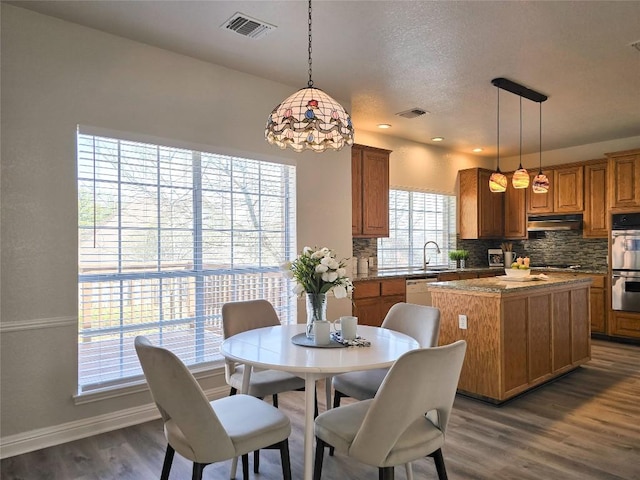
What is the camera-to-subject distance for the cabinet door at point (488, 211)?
673 cm

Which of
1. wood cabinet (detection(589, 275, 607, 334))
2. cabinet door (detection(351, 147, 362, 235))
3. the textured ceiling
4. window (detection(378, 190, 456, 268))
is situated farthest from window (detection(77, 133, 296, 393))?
wood cabinet (detection(589, 275, 607, 334))

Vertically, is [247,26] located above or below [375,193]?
above

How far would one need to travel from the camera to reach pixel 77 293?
2883 mm

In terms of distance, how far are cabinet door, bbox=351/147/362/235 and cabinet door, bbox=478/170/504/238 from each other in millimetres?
2609

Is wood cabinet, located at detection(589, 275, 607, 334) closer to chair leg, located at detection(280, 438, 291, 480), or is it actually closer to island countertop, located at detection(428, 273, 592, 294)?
island countertop, located at detection(428, 273, 592, 294)

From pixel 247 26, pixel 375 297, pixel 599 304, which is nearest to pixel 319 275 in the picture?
pixel 247 26

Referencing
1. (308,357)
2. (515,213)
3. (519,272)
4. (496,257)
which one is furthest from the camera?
(496,257)

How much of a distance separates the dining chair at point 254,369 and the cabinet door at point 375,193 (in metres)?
2.36

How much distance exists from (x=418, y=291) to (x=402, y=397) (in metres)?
3.81

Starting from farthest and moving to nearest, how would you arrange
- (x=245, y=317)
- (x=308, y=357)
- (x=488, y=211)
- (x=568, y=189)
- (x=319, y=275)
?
(x=488, y=211) < (x=568, y=189) < (x=245, y=317) < (x=319, y=275) < (x=308, y=357)

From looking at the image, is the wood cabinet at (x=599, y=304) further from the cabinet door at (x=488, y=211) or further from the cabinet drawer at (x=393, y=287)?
the cabinet drawer at (x=393, y=287)

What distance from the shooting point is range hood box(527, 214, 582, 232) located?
20.3ft

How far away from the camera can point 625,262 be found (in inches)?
215

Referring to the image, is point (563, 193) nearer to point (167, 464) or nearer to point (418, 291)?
point (418, 291)
